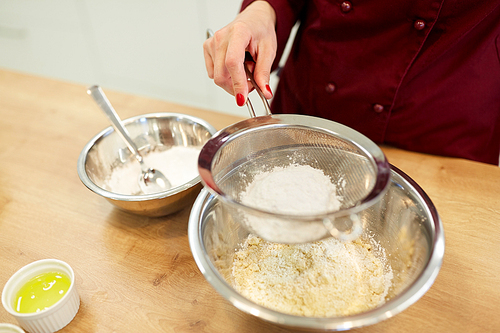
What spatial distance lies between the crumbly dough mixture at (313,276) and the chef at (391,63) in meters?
0.30

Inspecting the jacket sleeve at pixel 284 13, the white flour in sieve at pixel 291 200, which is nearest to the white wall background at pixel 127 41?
the jacket sleeve at pixel 284 13

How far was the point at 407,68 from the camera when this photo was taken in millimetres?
846

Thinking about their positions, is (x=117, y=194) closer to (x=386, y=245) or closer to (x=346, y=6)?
(x=386, y=245)

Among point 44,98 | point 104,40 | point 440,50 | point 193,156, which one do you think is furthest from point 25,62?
point 440,50

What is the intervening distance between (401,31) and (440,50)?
0.09 meters

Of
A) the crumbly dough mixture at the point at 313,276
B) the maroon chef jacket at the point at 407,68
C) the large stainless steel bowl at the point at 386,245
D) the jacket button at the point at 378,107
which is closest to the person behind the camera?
the large stainless steel bowl at the point at 386,245

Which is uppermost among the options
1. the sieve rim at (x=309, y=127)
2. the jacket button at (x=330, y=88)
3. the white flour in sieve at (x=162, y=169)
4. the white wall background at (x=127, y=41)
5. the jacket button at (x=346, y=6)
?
the jacket button at (x=346, y=6)

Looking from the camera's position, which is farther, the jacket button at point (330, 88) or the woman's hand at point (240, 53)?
the jacket button at point (330, 88)

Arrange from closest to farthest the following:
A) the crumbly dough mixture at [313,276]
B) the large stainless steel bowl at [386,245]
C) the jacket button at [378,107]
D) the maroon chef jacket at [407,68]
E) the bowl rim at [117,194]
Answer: the large stainless steel bowl at [386,245] < the crumbly dough mixture at [313,276] < the bowl rim at [117,194] < the maroon chef jacket at [407,68] < the jacket button at [378,107]

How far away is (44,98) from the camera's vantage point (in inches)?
47.5

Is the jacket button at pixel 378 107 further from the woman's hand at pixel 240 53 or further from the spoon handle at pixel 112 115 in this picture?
the spoon handle at pixel 112 115

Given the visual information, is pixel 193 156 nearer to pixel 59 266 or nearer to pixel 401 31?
pixel 59 266

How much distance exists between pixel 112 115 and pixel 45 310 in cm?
43

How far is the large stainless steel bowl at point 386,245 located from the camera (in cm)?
48
